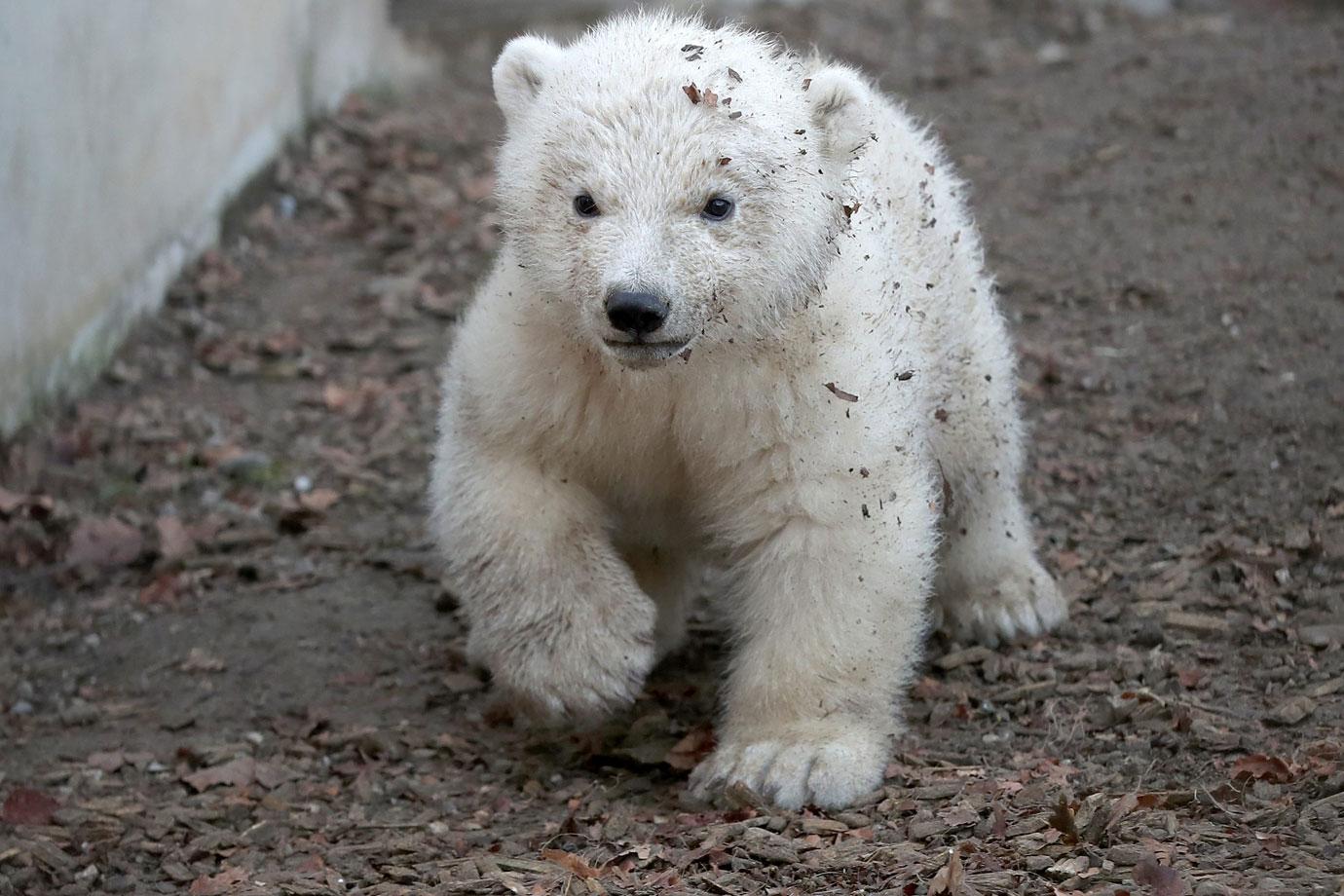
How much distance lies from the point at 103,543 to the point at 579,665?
8.18ft

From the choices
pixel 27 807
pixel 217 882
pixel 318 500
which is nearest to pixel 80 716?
pixel 27 807

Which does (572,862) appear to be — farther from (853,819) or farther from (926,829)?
(926,829)

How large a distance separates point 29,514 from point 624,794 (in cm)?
282

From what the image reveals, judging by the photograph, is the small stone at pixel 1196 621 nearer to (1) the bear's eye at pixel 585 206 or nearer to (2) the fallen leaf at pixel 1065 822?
(2) the fallen leaf at pixel 1065 822

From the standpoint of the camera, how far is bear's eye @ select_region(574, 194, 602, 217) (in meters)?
3.97

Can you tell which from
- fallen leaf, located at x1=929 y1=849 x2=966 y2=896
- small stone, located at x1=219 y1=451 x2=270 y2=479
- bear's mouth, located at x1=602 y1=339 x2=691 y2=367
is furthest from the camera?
small stone, located at x1=219 y1=451 x2=270 y2=479

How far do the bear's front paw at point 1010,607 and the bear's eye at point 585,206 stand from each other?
209 cm

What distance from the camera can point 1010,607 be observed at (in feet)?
17.5

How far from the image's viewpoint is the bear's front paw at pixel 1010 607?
5.31 m

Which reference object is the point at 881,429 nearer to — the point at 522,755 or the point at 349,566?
the point at 522,755

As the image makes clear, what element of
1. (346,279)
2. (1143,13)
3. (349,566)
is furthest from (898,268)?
(1143,13)

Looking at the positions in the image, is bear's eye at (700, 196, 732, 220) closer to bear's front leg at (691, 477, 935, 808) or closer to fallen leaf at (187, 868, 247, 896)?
bear's front leg at (691, 477, 935, 808)

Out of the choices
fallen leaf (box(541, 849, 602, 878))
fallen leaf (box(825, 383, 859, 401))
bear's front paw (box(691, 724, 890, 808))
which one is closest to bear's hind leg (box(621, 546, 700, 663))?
bear's front paw (box(691, 724, 890, 808))

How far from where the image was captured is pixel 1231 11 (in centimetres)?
1226
